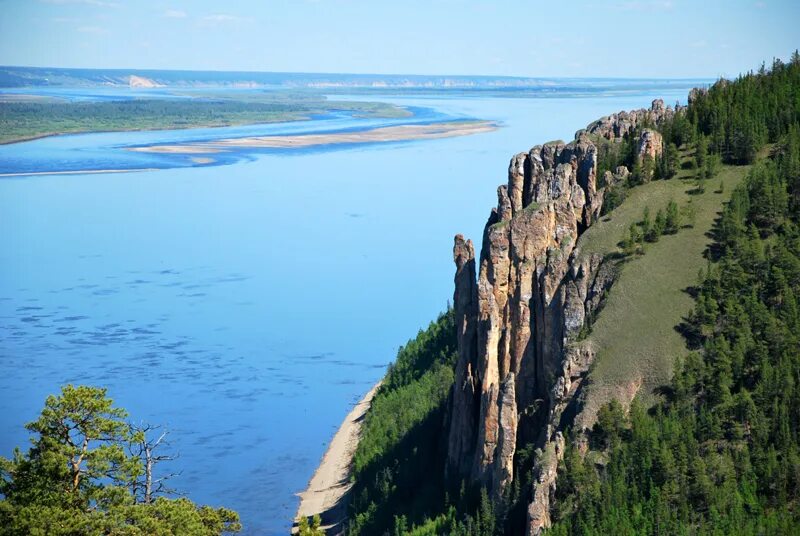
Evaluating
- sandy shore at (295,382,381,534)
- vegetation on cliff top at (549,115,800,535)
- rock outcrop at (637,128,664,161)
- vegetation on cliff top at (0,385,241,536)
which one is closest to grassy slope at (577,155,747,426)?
vegetation on cliff top at (549,115,800,535)

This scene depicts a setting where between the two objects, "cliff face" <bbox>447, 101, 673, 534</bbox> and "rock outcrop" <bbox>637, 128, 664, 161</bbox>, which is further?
"rock outcrop" <bbox>637, 128, 664, 161</bbox>

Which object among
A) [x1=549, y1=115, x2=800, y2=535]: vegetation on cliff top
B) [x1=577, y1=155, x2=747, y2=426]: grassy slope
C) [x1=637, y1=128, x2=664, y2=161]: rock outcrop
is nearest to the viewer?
[x1=549, y1=115, x2=800, y2=535]: vegetation on cliff top

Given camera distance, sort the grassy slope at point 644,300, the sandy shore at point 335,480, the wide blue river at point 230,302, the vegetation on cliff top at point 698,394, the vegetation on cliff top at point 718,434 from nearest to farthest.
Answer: the vegetation on cliff top at point 718,434 < the vegetation on cliff top at point 698,394 < the grassy slope at point 644,300 < the sandy shore at point 335,480 < the wide blue river at point 230,302

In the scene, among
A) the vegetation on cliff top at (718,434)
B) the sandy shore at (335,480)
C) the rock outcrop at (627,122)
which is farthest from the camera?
the rock outcrop at (627,122)

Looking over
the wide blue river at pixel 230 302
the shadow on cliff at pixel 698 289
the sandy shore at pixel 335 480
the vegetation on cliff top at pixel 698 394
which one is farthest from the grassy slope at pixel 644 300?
the wide blue river at pixel 230 302

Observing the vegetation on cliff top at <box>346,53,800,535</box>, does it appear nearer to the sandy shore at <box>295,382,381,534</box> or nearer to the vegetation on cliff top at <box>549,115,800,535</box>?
the vegetation on cliff top at <box>549,115,800,535</box>

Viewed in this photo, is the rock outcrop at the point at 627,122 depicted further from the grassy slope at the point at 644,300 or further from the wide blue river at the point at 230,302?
the wide blue river at the point at 230,302

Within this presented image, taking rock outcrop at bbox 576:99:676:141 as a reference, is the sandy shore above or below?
below
